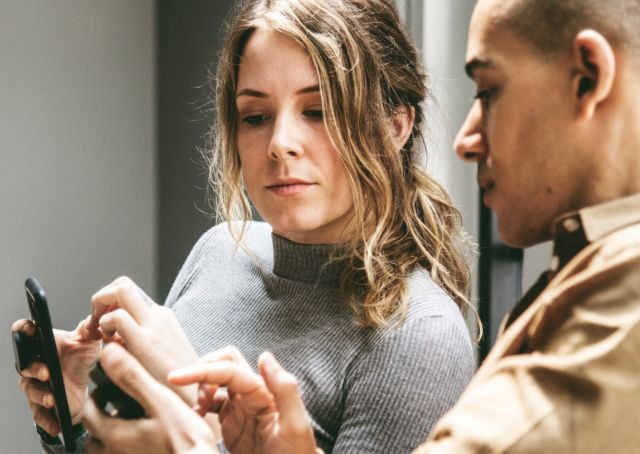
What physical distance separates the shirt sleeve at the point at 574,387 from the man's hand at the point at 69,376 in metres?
0.72

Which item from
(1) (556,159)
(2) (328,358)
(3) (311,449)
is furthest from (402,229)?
(1) (556,159)

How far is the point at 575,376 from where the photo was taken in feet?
1.49

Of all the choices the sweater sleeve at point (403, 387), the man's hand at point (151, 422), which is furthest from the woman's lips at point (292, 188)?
the man's hand at point (151, 422)

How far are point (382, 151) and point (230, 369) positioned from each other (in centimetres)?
49

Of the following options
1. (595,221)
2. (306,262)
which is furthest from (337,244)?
(595,221)

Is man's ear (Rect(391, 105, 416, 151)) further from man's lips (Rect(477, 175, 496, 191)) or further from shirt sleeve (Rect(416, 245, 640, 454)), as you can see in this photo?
shirt sleeve (Rect(416, 245, 640, 454))

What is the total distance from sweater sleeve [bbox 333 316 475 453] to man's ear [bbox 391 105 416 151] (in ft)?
0.99

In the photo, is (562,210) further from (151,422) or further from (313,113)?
(313,113)

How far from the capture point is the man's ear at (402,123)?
115 centimetres

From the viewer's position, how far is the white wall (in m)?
1.85

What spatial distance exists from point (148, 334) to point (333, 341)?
0.26m

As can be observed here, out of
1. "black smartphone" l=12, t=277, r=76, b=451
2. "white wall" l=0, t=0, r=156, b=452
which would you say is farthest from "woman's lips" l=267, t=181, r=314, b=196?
"white wall" l=0, t=0, r=156, b=452

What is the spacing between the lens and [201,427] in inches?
25.7

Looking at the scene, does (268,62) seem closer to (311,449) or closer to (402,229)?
(402,229)
